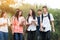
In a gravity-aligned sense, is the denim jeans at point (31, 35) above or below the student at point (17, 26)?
below

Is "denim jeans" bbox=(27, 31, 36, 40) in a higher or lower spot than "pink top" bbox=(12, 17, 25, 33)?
lower

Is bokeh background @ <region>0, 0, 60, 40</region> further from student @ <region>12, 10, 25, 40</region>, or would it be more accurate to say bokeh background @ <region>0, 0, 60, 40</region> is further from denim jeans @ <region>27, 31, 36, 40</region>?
denim jeans @ <region>27, 31, 36, 40</region>

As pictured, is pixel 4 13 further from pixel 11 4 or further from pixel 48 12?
pixel 48 12

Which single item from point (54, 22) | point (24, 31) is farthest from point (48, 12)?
point (24, 31)

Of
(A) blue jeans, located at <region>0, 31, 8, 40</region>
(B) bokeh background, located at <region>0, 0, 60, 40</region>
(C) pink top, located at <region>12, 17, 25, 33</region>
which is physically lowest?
(A) blue jeans, located at <region>0, 31, 8, 40</region>

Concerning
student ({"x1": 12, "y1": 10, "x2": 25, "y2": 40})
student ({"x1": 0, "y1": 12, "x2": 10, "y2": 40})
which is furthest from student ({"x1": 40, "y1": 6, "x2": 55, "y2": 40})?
student ({"x1": 0, "y1": 12, "x2": 10, "y2": 40})

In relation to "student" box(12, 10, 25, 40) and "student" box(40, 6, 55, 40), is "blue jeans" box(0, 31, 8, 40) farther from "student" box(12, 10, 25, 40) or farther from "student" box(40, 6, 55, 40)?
"student" box(40, 6, 55, 40)

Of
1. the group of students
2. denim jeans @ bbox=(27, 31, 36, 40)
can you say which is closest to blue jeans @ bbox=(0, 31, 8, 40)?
the group of students

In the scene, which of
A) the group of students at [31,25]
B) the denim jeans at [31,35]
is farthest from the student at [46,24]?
the denim jeans at [31,35]

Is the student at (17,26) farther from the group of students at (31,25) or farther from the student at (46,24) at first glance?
the student at (46,24)

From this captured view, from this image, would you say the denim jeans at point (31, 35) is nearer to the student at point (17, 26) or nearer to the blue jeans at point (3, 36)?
the student at point (17, 26)

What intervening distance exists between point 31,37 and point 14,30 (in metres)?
0.22

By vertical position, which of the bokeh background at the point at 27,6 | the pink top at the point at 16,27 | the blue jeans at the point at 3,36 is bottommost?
the blue jeans at the point at 3,36

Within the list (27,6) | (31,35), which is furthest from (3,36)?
(27,6)
